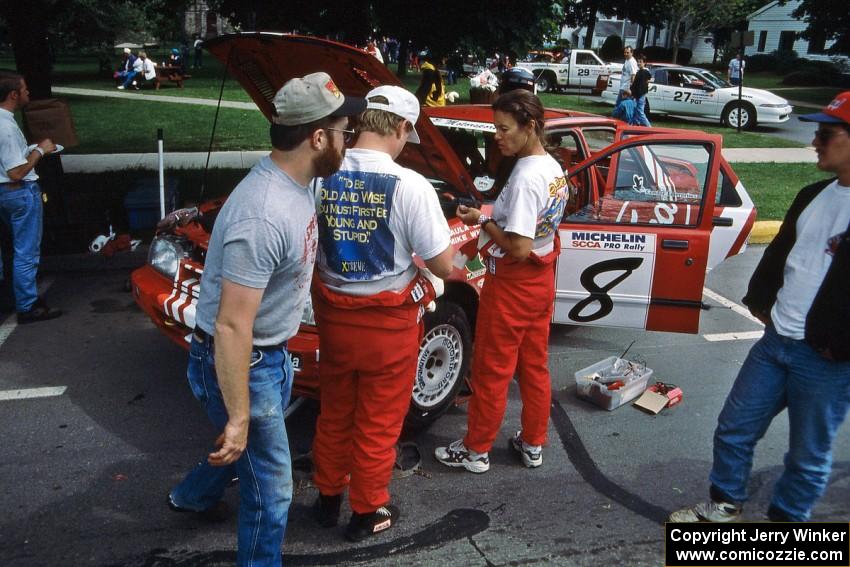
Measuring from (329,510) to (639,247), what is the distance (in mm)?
2548

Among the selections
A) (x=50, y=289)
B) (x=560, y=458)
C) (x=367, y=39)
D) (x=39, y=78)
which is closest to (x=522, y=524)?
(x=560, y=458)

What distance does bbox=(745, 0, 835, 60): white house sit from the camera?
49.1 meters

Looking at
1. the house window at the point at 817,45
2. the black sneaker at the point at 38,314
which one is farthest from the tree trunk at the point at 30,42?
the house window at the point at 817,45

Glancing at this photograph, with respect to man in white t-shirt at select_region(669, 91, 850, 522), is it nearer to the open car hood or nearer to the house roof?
the open car hood

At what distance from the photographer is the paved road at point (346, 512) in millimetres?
3096

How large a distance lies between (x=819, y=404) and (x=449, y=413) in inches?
82.0

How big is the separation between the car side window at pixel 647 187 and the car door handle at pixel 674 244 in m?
0.14

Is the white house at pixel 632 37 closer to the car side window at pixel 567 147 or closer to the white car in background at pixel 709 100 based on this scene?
the white car in background at pixel 709 100

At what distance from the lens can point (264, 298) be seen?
7.84 ft

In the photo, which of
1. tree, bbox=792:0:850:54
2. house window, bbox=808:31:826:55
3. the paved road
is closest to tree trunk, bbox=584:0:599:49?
tree, bbox=792:0:850:54

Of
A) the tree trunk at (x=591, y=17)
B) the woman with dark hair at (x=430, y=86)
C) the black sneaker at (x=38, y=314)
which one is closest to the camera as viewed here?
the black sneaker at (x=38, y=314)

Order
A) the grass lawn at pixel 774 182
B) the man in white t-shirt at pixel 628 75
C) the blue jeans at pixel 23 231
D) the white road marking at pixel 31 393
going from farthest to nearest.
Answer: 1. the man in white t-shirt at pixel 628 75
2. the grass lawn at pixel 774 182
3. the blue jeans at pixel 23 231
4. the white road marking at pixel 31 393

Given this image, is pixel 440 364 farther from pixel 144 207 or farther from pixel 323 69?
pixel 144 207

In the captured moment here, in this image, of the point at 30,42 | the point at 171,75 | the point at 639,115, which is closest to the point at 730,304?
the point at 30,42
